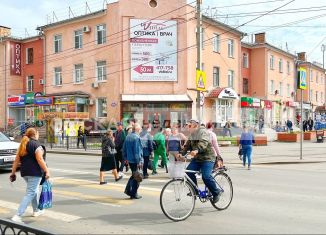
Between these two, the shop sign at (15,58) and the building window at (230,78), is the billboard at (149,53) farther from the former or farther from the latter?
the shop sign at (15,58)

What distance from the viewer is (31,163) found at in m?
7.64

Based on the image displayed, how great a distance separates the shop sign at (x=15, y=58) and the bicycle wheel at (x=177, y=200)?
38647mm

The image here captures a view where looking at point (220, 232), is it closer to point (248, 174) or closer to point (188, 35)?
point (248, 174)

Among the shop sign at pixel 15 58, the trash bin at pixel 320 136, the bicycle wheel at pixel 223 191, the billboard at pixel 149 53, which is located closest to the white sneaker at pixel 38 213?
the bicycle wheel at pixel 223 191

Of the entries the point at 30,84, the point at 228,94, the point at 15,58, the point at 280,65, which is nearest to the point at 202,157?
the point at 228,94

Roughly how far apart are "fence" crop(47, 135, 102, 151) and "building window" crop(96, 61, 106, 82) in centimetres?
738

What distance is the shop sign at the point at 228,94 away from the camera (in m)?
36.2

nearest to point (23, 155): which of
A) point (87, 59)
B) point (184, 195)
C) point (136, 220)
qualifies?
point (136, 220)

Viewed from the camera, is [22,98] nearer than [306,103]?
Yes

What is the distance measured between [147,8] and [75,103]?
31.8 feet

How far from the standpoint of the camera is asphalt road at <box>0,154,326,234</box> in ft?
23.1

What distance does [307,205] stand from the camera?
351 inches

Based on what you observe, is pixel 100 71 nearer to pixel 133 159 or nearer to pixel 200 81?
pixel 200 81

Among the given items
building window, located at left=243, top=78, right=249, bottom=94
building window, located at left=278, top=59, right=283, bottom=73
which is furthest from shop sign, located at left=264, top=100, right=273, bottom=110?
building window, located at left=278, top=59, right=283, bottom=73
